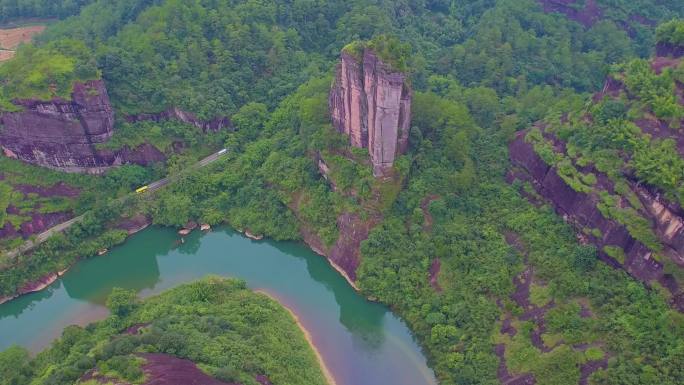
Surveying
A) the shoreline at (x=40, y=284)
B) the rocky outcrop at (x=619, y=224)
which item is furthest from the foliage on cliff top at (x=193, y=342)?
the rocky outcrop at (x=619, y=224)

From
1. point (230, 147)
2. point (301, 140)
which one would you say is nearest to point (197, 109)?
point (230, 147)

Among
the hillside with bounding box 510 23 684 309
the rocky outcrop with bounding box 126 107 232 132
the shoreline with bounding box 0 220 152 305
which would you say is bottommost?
the shoreline with bounding box 0 220 152 305

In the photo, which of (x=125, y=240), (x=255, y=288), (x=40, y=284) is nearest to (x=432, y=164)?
(x=255, y=288)

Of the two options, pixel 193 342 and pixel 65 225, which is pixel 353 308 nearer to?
pixel 193 342

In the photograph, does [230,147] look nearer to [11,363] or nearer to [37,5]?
[11,363]

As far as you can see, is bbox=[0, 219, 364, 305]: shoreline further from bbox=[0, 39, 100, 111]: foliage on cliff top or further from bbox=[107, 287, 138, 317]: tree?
bbox=[0, 39, 100, 111]: foliage on cliff top

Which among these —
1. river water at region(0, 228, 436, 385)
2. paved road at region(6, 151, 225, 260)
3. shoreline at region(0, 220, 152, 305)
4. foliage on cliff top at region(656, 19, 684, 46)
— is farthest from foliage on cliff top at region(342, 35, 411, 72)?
shoreline at region(0, 220, 152, 305)

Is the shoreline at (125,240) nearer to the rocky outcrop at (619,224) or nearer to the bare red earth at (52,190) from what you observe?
the bare red earth at (52,190)
